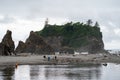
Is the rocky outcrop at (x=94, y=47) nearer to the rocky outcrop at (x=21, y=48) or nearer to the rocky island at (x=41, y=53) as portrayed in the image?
the rocky island at (x=41, y=53)

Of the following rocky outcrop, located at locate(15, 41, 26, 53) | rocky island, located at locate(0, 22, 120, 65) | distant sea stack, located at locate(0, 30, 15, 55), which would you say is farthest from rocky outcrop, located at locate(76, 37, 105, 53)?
distant sea stack, located at locate(0, 30, 15, 55)

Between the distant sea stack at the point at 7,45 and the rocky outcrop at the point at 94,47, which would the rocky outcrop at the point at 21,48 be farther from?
the rocky outcrop at the point at 94,47

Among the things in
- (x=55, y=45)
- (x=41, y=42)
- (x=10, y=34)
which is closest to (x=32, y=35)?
(x=41, y=42)

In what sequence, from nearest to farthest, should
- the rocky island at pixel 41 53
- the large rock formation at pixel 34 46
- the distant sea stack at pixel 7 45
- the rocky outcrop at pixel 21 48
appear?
the rocky island at pixel 41 53
the distant sea stack at pixel 7 45
the rocky outcrop at pixel 21 48
the large rock formation at pixel 34 46

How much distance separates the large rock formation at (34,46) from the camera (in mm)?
144925

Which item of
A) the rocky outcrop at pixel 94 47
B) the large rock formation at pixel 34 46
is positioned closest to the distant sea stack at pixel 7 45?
the large rock formation at pixel 34 46

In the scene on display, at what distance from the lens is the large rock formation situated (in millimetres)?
144925

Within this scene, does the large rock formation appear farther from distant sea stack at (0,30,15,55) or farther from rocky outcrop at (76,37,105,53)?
rocky outcrop at (76,37,105,53)

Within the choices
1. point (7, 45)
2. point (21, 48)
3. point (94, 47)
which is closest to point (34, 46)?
point (21, 48)

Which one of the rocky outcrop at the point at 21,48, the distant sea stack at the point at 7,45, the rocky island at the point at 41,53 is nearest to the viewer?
the rocky island at the point at 41,53

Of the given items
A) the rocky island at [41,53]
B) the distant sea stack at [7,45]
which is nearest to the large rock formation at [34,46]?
the rocky island at [41,53]

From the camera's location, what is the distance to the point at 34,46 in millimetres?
146625

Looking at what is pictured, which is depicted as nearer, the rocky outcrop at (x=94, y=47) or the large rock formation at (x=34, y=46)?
the large rock formation at (x=34, y=46)

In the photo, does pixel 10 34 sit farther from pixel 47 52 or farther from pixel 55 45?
pixel 55 45
